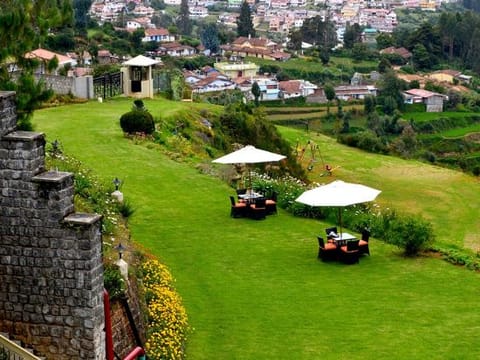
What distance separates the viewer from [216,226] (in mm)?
19062

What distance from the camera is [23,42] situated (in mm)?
14273

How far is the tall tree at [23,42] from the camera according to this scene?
1386 cm

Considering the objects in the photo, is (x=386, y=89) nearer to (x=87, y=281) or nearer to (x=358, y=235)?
(x=358, y=235)

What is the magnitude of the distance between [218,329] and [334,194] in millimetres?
4970

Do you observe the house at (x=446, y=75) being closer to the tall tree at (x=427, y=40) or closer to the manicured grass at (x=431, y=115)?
the tall tree at (x=427, y=40)

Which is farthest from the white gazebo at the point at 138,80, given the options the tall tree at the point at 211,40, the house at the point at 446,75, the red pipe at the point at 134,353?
the tall tree at the point at 211,40

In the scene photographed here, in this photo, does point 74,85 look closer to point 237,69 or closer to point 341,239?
point 341,239

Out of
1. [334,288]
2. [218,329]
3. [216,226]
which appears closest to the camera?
[218,329]

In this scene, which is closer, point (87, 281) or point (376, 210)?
point (87, 281)

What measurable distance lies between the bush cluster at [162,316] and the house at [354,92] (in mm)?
94482

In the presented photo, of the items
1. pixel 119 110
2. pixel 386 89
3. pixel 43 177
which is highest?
pixel 43 177

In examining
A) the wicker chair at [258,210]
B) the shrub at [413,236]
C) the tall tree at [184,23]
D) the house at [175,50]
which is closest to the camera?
the shrub at [413,236]

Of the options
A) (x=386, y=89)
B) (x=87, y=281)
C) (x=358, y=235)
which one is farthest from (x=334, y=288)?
(x=386, y=89)

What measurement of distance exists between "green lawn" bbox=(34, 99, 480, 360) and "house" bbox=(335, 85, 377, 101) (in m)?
82.7
